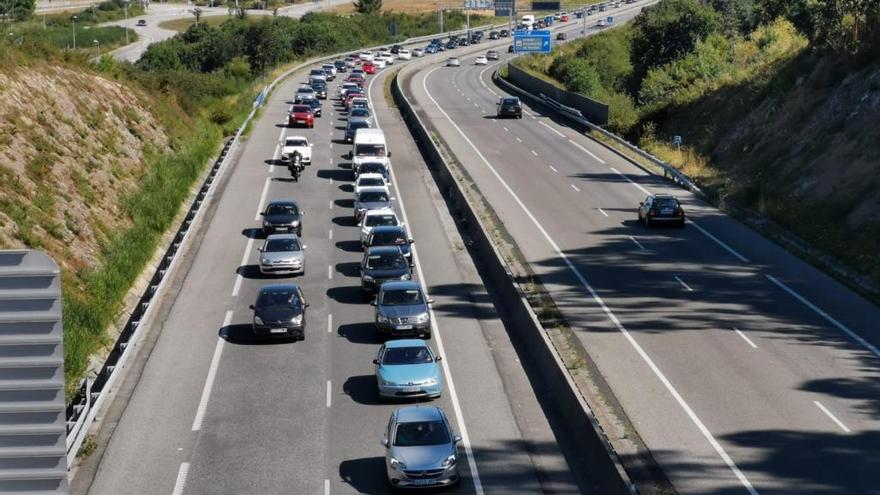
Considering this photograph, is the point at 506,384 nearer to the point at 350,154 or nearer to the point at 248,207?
the point at 248,207

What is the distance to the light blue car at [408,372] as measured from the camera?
27422 mm

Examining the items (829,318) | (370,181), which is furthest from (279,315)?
(370,181)

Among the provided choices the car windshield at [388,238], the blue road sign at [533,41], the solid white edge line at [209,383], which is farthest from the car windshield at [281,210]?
the blue road sign at [533,41]

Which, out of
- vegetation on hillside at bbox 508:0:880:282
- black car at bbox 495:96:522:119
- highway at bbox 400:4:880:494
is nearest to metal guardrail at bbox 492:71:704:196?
highway at bbox 400:4:880:494

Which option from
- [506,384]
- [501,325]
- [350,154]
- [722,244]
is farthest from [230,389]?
[350,154]

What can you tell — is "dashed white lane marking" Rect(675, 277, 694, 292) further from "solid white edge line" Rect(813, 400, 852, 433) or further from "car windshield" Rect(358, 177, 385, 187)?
"car windshield" Rect(358, 177, 385, 187)

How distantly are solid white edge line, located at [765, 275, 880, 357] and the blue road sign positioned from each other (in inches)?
3522

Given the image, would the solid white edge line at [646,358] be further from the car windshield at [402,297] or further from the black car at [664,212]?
the car windshield at [402,297]

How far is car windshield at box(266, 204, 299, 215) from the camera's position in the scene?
4625cm

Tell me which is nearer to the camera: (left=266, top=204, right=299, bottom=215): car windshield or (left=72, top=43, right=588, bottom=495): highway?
(left=72, top=43, right=588, bottom=495): highway

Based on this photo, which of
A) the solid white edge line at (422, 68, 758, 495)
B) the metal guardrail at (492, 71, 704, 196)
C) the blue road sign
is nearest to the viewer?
the solid white edge line at (422, 68, 758, 495)

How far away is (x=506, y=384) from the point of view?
29.0m

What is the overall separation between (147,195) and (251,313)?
14.3 m

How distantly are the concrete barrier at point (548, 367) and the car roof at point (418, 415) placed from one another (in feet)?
9.46
